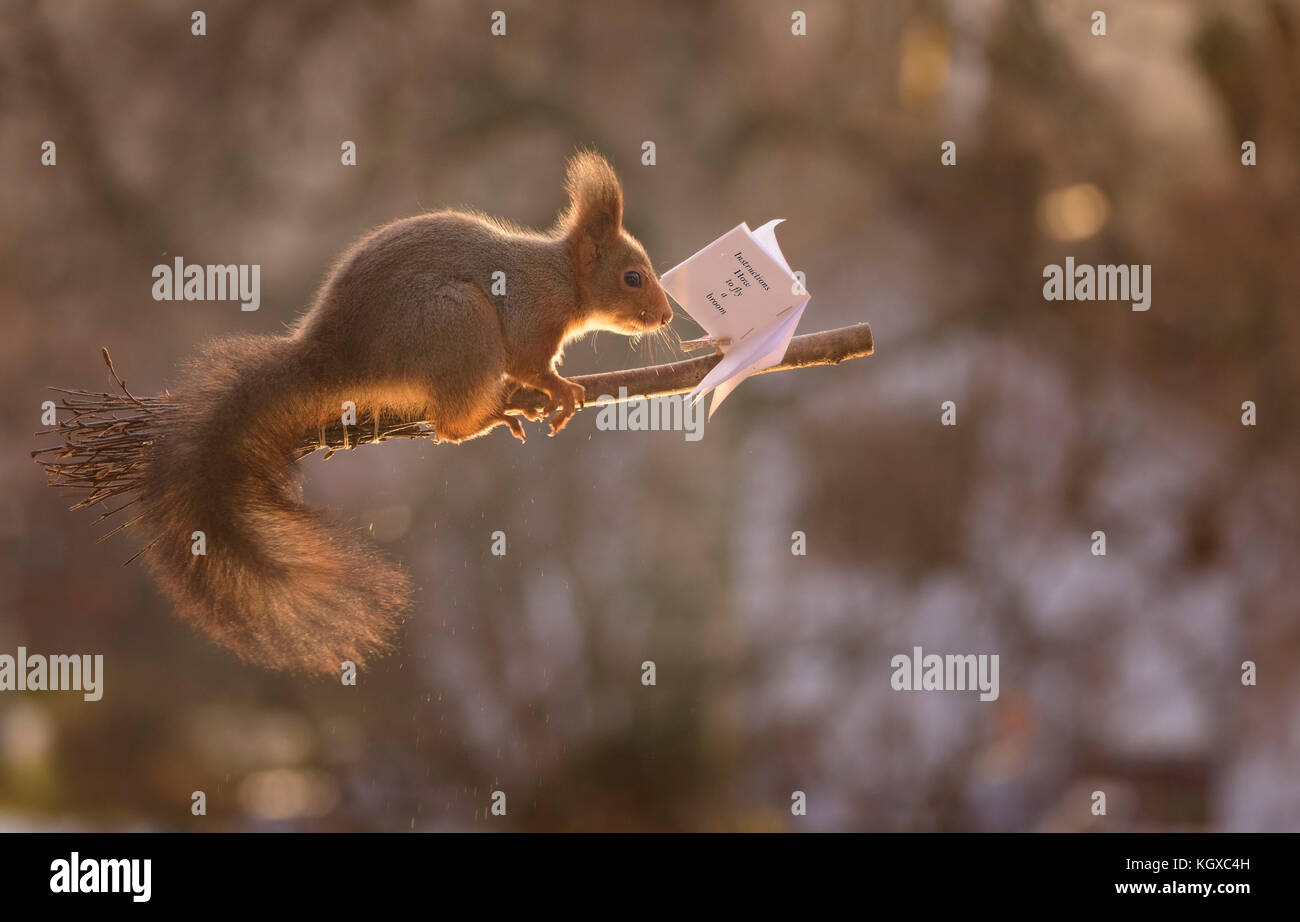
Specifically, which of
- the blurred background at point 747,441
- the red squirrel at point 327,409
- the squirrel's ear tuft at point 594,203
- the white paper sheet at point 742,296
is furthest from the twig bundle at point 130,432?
the blurred background at point 747,441

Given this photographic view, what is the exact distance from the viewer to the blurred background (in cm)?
529

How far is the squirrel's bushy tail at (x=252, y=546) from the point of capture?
2.49 metres

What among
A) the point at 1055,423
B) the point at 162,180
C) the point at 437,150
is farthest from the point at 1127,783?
the point at 162,180

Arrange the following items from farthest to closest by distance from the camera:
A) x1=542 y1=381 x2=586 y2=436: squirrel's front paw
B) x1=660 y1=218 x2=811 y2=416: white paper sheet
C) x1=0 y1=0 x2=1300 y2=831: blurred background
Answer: x1=0 y1=0 x2=1300 y2=831: blurred background, x1=542 y1=381 x2=586 y2=436: squirrel's front paw, x1=660 y1=218 x2=811 y2=416: white paper sheet

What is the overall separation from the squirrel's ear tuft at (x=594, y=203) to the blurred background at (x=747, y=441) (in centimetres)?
224

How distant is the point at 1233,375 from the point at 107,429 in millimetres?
5274

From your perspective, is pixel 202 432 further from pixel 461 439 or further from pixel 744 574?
pixel 744 574

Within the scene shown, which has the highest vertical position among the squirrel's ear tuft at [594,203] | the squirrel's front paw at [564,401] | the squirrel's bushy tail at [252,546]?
the squirrel's ear tuft at [594,203]

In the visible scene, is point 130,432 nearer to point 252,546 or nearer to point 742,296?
point 252,546

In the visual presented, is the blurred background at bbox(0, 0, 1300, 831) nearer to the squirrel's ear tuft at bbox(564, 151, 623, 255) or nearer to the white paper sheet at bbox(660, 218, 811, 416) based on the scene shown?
the squirrel's ear tuft at bbox(564, 151, 623, 255)

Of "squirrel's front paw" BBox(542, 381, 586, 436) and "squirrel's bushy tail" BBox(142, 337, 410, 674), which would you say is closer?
"squirrel's bushy tail" BBox(142, 337, 410, 674)

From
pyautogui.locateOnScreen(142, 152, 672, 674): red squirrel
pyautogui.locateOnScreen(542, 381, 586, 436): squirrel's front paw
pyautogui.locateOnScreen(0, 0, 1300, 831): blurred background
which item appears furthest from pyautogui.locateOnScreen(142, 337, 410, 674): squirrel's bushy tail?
pyautogui.locateOnScreen(0, 0, 1300, 831): blurred background

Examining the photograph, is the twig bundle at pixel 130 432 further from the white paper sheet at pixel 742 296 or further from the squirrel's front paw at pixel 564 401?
the white paper sheet at pixel 742 296

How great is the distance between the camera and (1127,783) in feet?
17.7
